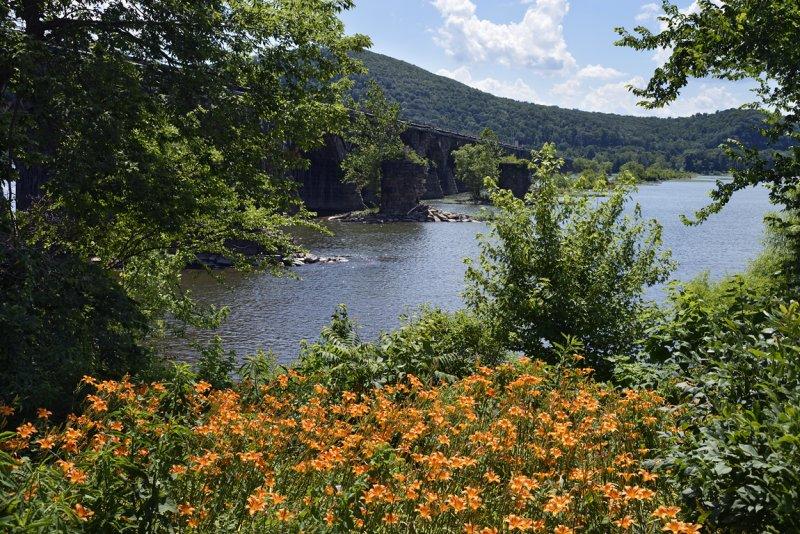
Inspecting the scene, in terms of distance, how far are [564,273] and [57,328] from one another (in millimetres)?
7708

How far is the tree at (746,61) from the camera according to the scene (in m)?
9.38

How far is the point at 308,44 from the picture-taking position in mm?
11266

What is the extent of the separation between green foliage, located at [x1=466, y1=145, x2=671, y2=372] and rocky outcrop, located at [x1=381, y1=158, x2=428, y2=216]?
58820mm

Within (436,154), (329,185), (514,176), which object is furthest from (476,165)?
(329,185)

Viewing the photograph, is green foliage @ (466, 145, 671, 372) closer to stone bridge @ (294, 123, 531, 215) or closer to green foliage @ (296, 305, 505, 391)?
green foliage @ (296, 305, 505, 391)

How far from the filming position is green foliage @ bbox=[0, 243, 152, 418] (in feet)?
19.6

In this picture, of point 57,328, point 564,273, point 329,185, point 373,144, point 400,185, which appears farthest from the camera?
point 373,144

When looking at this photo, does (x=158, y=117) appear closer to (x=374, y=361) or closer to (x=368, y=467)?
(x=374, y=361)

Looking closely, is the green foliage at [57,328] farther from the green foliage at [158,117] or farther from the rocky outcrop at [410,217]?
the rocky outcrop at [410,217]

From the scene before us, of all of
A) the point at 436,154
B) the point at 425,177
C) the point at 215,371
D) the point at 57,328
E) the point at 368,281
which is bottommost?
the point at 368,281

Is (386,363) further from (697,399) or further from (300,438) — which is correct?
(697,399)

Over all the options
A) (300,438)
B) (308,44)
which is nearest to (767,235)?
(308,44)

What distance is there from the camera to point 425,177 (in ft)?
251

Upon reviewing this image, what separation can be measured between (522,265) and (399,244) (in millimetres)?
38554
